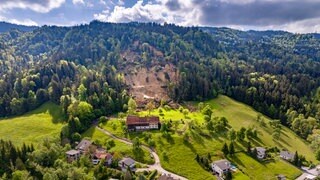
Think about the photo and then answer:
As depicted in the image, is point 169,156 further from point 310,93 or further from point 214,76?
point 310,93

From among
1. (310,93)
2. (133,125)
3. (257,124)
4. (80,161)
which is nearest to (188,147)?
(133,125)

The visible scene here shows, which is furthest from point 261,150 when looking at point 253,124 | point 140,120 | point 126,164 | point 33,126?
point 33,126

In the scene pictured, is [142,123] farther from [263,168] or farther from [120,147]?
[263,168]

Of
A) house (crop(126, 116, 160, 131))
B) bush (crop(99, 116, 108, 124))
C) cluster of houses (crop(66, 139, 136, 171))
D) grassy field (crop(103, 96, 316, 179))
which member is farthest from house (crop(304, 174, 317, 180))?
bush (crop(99, 116, 108, 124))

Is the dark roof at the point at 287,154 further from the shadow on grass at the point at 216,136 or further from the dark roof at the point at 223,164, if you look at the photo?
the dark roof at the point at 223,164

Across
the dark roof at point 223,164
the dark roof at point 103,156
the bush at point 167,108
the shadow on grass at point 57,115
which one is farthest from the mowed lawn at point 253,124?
the shadow on grass at point 57,115
